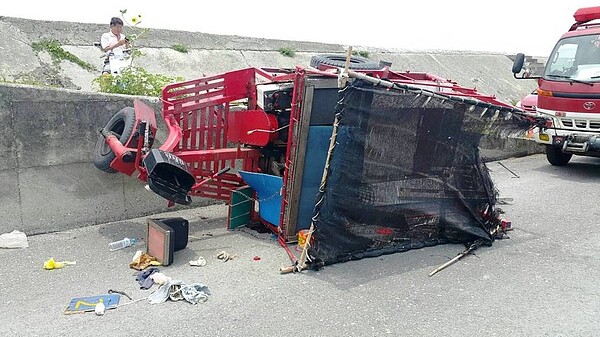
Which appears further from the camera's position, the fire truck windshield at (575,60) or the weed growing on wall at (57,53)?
the weed growing on wall at (57,53)

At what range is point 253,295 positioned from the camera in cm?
450

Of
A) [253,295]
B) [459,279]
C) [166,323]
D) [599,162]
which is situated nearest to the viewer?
[166,323]

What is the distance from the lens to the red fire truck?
8883 millimetres

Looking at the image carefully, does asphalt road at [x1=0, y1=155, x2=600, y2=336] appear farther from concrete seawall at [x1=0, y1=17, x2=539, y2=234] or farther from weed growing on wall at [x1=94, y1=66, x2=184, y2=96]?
weed growing on wall at [x1=94, y1=66, x2=184, y2=96]

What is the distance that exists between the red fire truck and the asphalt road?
3.15 metres

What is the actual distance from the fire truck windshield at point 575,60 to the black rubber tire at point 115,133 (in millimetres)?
7385

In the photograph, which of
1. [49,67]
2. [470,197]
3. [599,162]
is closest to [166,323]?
[470,197]

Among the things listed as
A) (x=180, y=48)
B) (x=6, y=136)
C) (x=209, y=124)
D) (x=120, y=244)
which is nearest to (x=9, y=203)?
(x=6, y=136)

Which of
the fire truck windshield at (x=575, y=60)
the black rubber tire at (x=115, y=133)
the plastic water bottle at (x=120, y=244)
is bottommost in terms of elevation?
the plastic water bottle at (x=120, y=244)

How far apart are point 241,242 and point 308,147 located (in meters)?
1.30

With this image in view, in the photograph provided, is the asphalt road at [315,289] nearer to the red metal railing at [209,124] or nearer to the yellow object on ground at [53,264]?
the yellow object on ground at [53,264]

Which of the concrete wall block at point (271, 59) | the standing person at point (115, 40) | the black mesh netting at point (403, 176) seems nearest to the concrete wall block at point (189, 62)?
the concrete wall block at point (271, 59)

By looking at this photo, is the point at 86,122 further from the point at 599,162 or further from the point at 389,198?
the point at 599,162

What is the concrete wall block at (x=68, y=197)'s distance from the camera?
572 cm
